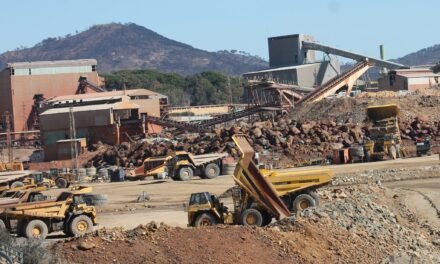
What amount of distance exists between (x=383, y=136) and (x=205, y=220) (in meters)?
33.6

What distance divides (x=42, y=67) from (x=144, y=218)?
8741 centimetres

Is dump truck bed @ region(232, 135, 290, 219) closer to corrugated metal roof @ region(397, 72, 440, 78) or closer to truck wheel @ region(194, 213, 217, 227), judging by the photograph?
truck wheel @ region(194, 213, 217, 227)

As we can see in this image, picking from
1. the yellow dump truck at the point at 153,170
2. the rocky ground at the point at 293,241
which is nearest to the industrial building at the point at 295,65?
the yellow dump truck at the point at 153,170

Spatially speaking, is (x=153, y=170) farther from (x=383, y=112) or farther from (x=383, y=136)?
(x=383, y=112)

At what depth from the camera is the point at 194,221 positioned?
29234mm

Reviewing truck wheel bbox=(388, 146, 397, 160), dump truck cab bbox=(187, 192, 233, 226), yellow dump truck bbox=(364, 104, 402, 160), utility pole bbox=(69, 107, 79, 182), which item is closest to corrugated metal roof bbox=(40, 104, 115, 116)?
utility pole bbox=(69, 107, 79, 182)

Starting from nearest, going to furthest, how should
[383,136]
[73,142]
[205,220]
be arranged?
A: [205,220], [383,136], [73,142]

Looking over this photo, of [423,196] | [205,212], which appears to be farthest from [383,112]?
[205,212]

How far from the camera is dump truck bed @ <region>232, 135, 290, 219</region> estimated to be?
29656mm

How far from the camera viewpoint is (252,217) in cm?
2917

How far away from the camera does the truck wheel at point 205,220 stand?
95.3 ft

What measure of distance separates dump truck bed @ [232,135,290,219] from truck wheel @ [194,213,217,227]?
58.3 inches

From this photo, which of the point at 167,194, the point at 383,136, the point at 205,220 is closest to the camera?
the point at 205,220

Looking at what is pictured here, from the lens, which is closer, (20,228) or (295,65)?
(20,228)
